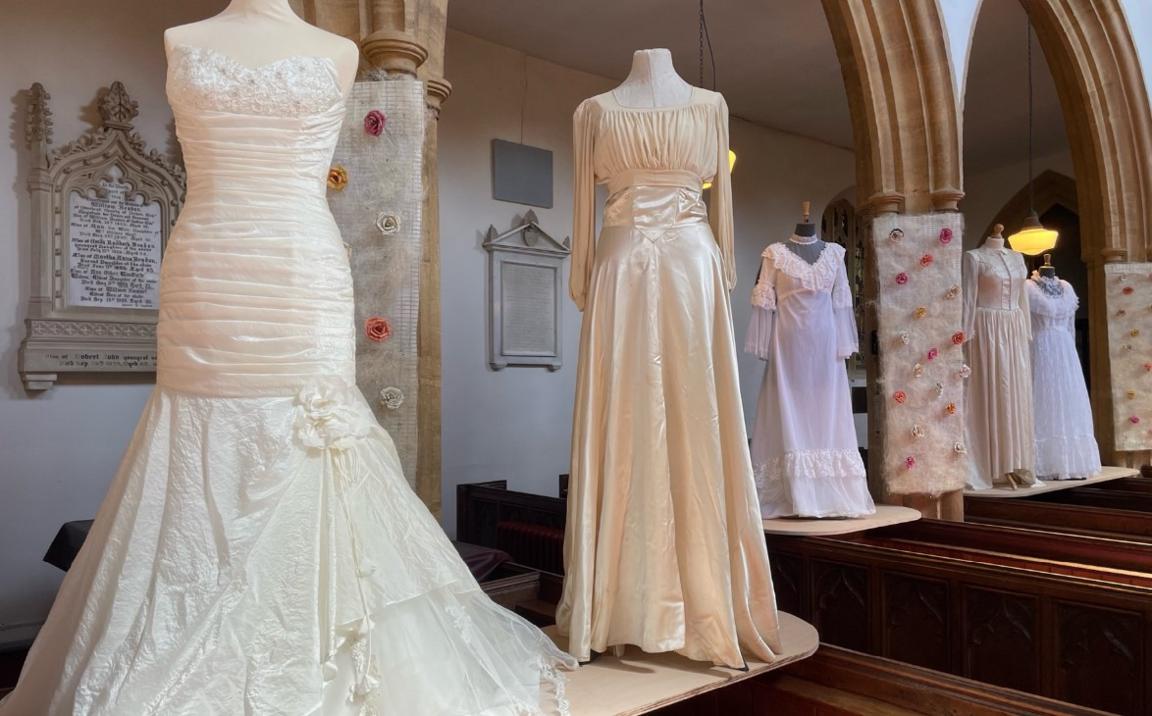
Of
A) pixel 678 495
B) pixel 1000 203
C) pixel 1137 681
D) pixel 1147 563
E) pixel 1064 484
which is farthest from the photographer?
pixel 1000 203

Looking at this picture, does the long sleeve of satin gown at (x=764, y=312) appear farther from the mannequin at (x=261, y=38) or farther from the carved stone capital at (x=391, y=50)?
the mannequin at (x=261, y=38)

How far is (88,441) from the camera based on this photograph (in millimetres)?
4875

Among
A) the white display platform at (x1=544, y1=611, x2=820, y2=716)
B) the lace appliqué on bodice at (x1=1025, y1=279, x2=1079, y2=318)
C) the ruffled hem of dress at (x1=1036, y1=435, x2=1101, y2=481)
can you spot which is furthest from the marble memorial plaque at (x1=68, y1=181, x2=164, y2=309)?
the ruffled hem of dress at (x1=1036, y1=435, x2=1101, y2=481)

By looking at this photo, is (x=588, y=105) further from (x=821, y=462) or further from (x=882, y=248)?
(x=882, y=248)

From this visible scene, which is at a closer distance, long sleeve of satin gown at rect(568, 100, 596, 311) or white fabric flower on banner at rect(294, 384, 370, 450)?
white fabric flower on banner at rect(294, 384, 370, 450)

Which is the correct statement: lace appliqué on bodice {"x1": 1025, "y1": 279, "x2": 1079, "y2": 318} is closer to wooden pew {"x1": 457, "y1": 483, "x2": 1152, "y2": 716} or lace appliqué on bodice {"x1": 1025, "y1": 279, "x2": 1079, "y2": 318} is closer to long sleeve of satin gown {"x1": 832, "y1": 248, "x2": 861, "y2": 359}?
long sleeve of satin gown {"x1": 832, "y1": 248, "x2": 861, "y2": 359}

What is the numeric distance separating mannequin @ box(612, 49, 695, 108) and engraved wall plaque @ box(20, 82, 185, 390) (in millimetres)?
3722

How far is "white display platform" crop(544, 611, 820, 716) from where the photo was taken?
6.95 ft

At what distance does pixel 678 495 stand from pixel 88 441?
12.9ft

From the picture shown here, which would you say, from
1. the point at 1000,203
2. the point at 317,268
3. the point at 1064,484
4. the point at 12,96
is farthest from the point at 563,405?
the point at 1000,203

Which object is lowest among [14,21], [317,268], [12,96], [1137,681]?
[1137,681]

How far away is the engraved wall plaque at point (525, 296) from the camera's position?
7195 millimetres

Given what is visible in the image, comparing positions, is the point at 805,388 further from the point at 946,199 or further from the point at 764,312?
the point at 946,199

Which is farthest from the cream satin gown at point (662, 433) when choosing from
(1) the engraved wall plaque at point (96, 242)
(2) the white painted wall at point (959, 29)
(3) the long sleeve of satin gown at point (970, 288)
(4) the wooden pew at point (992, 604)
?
(3) the long sleeve of satin gown at point (970, 288)
